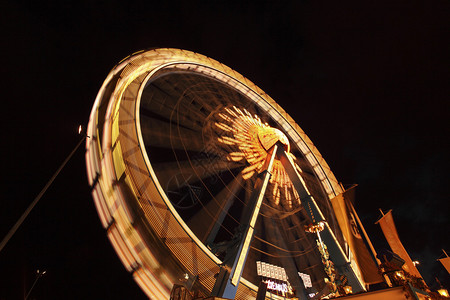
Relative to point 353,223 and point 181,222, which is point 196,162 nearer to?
point 181,222

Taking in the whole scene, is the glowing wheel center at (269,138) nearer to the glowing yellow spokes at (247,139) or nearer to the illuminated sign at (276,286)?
the glowing yellow spokes at (247,139)

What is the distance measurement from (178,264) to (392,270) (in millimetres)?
5378

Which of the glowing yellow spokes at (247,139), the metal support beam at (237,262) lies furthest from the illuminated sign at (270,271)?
the metal support beam at (237,262)

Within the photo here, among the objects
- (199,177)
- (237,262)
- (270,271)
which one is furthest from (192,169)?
(270,271)

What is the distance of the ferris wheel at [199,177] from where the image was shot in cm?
637

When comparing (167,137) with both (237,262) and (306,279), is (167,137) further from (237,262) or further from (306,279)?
(306,279)

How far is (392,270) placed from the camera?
5480 mm

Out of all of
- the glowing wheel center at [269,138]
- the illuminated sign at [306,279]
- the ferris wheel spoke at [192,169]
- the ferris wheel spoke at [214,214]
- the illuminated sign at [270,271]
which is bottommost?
the illuminated sign at [306,279]

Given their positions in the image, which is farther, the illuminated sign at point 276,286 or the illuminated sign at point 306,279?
the illuminated sign at point 306,279

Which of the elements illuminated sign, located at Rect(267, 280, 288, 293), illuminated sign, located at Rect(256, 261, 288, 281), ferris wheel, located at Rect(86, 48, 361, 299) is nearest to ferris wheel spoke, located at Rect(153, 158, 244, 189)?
ferris wheel, located at Rect(86, 48, 361, 299)

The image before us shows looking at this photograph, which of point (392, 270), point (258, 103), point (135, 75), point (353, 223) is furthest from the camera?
point (258, 103)

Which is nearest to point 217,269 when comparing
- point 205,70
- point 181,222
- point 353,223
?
point 181,222

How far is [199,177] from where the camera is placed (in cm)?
1038

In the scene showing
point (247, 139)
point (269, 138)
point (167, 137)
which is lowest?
point (269, 138)
